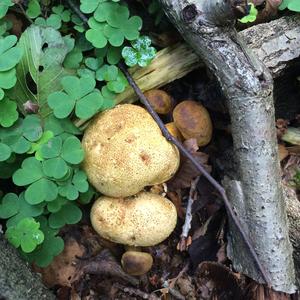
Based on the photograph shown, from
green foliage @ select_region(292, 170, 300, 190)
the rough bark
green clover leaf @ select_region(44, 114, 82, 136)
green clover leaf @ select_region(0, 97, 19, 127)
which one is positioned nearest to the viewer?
Answer: the rough bark

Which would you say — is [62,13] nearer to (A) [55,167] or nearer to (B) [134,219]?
(A) [55,167]

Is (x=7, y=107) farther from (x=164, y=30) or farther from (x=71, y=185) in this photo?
(x=164, y=30)

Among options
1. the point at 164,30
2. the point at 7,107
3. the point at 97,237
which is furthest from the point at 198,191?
the point at 7,107

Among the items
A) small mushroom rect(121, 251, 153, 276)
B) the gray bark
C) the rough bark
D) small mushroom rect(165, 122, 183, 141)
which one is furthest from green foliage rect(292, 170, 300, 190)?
the rough bark

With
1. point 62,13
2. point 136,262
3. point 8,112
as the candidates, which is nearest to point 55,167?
point 8,112

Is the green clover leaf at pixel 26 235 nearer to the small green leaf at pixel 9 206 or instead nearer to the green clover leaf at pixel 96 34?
the small green leaf at pixel 9 206

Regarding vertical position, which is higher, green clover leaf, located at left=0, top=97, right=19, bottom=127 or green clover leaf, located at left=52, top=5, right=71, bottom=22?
green clover leaf, located at left=52, top=5, right=71, bottom=22

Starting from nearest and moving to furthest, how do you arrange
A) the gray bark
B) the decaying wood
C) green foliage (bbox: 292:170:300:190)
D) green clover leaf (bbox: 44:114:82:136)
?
the gray bark < green clover leaf (bbox: 44:114:82:136) < the decaying wood < green foliage (bbox: 292:170:300:190)

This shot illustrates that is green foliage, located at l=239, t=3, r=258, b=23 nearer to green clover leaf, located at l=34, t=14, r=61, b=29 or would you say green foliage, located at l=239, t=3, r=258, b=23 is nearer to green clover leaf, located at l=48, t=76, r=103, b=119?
green clover leaf, located at l=48, t=76, r=103, b=119
